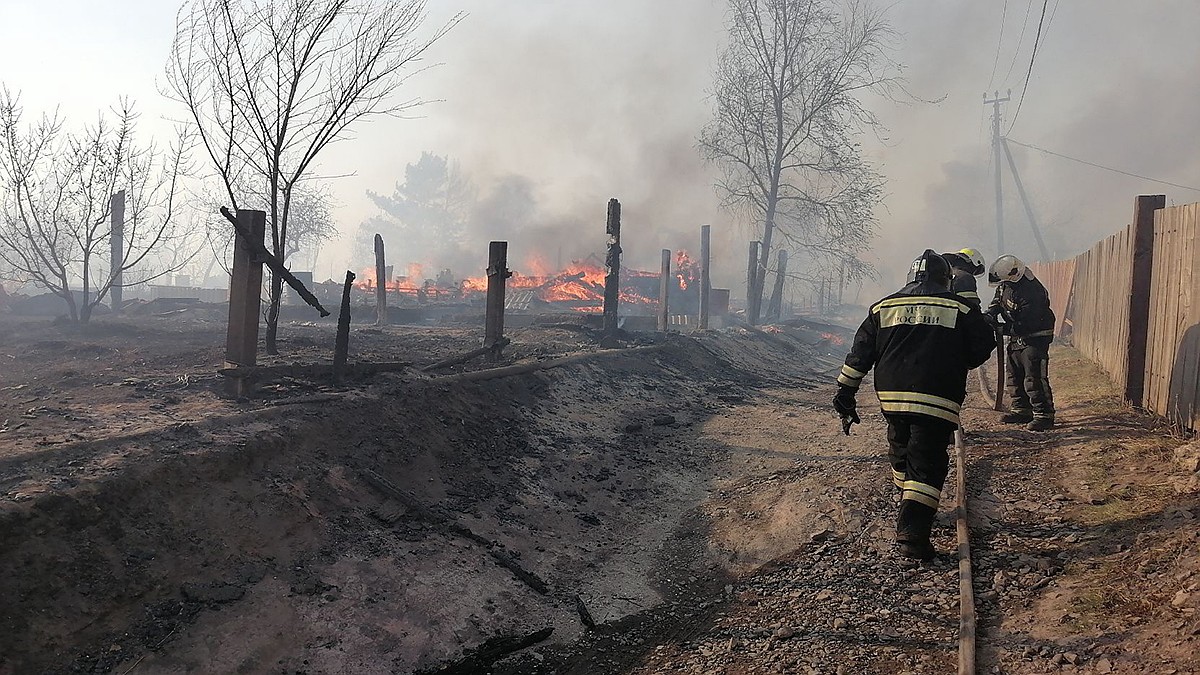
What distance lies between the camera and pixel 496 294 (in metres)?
9.85

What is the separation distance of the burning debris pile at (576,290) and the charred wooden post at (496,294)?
15.6m

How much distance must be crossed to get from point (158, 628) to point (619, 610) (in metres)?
2.64

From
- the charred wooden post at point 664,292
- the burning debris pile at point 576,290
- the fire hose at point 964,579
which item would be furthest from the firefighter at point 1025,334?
the burning debris pile at point 576,290

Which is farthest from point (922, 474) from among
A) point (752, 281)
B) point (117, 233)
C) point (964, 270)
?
point (752, 281)

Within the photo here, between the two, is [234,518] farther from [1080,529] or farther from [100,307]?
[100,307]

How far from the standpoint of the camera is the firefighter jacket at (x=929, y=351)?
179 inches

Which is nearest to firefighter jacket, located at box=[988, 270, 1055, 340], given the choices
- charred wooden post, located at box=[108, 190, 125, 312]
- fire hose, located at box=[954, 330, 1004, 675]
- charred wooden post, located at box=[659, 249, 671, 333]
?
fire hose, located at box=[954, 330, 1004, 675]

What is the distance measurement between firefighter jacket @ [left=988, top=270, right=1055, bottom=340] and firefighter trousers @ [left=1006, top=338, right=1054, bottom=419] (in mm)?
95

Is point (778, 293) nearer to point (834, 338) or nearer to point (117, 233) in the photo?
point (834, 338)

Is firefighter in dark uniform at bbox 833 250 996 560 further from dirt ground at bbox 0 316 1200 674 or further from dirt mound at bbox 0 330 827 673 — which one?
dirt mound at bbox 0 330 827 673

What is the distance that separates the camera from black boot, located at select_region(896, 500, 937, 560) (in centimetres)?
441

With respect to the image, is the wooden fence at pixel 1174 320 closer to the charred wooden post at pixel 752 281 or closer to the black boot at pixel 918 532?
the black boot at pixel 918 532

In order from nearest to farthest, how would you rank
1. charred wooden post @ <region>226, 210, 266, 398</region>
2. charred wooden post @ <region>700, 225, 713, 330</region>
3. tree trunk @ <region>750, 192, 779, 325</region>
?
charred wooden post @ <region>226, 210, 266, 398</region> → charred wooden post @ <region>700, 225, 713, 330</region> → tree trunk @ <region>750, 192, 779, 325</region>

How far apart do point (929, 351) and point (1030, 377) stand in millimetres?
3400
